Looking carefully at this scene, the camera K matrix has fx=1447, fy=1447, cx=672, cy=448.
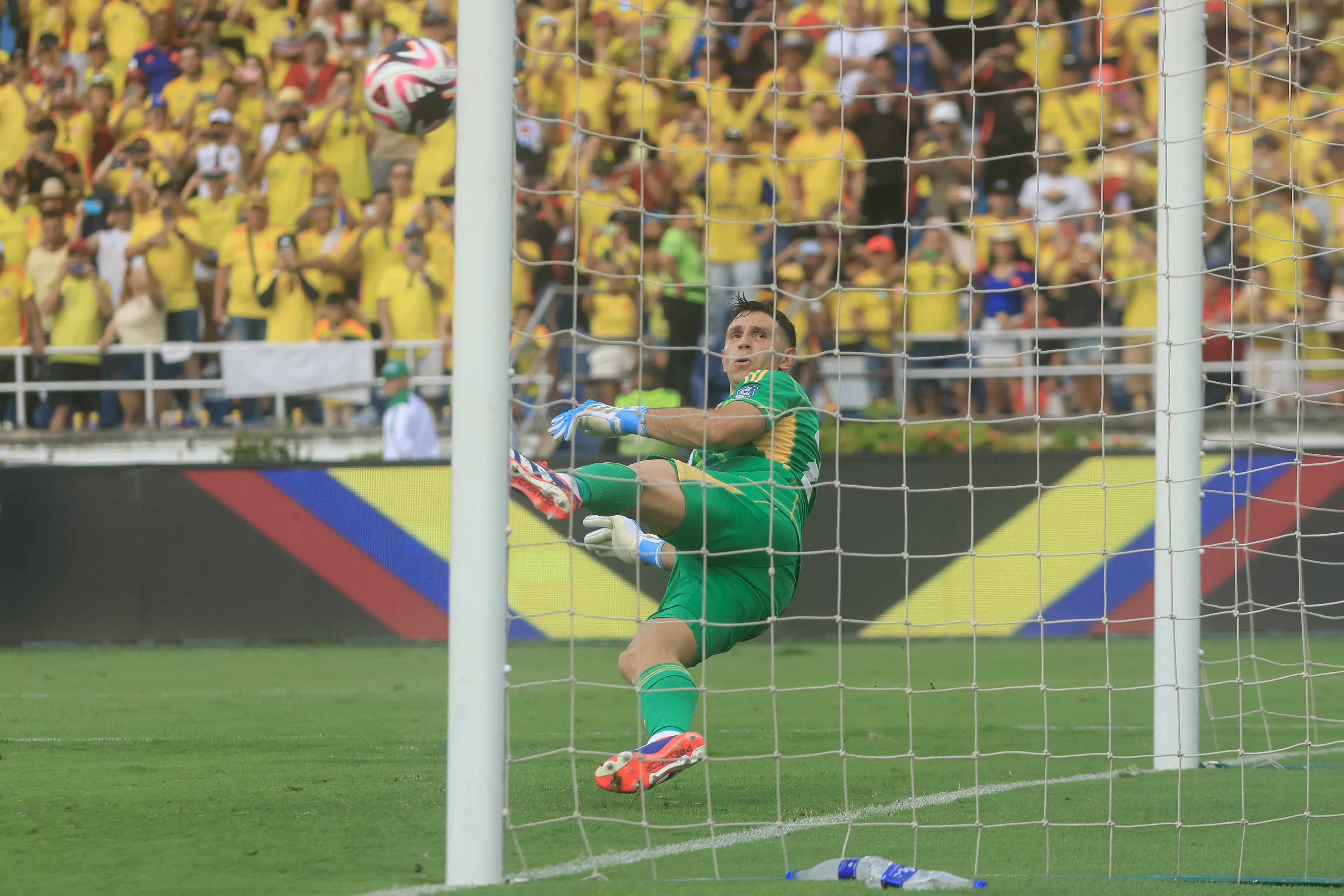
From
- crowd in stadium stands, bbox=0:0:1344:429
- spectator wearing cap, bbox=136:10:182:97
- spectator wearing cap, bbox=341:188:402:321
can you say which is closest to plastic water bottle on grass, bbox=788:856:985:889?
crowd in stadium stands, bbox=0:0:1344:429

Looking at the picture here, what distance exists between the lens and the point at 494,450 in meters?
3.44

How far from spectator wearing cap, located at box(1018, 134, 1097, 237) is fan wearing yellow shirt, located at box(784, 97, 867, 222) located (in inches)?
54.0

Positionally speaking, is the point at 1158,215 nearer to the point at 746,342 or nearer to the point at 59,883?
the point at 746,342

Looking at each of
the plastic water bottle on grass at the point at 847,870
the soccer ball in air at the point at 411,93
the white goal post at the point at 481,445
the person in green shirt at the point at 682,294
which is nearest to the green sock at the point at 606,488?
the white goal post at the point at 481,445

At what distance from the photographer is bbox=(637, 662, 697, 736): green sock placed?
14.8 ft

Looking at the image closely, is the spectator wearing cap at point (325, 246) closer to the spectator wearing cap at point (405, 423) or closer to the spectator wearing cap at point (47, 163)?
the spectator wearing cap at point (405, 423)

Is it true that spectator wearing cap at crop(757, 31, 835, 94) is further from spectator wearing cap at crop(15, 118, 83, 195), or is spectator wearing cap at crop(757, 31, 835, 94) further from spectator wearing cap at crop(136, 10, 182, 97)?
spectator wearing cap at crop(15, 118, 83, 195)

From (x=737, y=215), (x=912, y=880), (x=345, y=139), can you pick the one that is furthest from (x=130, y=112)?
(x=912, y=880)

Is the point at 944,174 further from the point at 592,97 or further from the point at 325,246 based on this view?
the point at 325,246

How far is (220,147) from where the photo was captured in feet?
42.9

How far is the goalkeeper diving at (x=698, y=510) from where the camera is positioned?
4.45m

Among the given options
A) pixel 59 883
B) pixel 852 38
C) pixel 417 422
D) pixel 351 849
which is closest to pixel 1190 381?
pixel 351 849

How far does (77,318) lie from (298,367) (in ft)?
7.15

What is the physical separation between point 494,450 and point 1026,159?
31.8 feet
